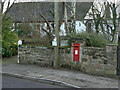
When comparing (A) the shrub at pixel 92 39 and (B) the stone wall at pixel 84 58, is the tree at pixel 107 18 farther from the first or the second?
(B) the stone wall at pixel 84 58

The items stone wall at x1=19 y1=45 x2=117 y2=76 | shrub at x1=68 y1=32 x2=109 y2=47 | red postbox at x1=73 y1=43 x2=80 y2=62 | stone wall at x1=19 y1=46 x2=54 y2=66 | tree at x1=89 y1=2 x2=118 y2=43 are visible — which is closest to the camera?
stone wall at x1=19 y1=45 x2=117 y2=76

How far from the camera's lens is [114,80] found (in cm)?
803

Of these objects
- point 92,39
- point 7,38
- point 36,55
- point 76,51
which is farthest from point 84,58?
point 7,38

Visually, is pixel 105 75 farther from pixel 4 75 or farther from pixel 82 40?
pixel 4 75

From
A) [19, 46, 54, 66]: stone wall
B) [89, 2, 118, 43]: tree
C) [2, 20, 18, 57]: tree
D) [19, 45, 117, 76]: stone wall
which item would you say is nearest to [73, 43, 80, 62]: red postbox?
[19, 45, 117, 76]: stone wall

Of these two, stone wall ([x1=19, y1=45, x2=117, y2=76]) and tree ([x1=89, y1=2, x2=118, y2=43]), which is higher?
tree ([x1=89, y1=2, x2=118, y2=43])

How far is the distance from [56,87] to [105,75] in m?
2.99

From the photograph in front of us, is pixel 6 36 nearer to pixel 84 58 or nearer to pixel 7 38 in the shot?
pixel 7 38

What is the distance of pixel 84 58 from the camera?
375 inches

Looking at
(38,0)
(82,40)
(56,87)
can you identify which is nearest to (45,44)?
(82,40)

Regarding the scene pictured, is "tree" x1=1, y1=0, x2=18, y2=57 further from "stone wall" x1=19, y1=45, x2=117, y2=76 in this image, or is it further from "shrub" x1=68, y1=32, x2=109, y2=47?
"shrub" x1=68, y1=32, x2=109, y2=47

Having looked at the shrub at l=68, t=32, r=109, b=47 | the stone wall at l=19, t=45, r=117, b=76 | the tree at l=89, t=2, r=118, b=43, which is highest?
the tree at l=89, t=2, r=118, b=43

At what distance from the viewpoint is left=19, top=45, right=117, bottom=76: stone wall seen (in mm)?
8586

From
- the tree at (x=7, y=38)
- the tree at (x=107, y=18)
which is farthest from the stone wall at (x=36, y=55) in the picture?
the tree at (x=107, y=18)
